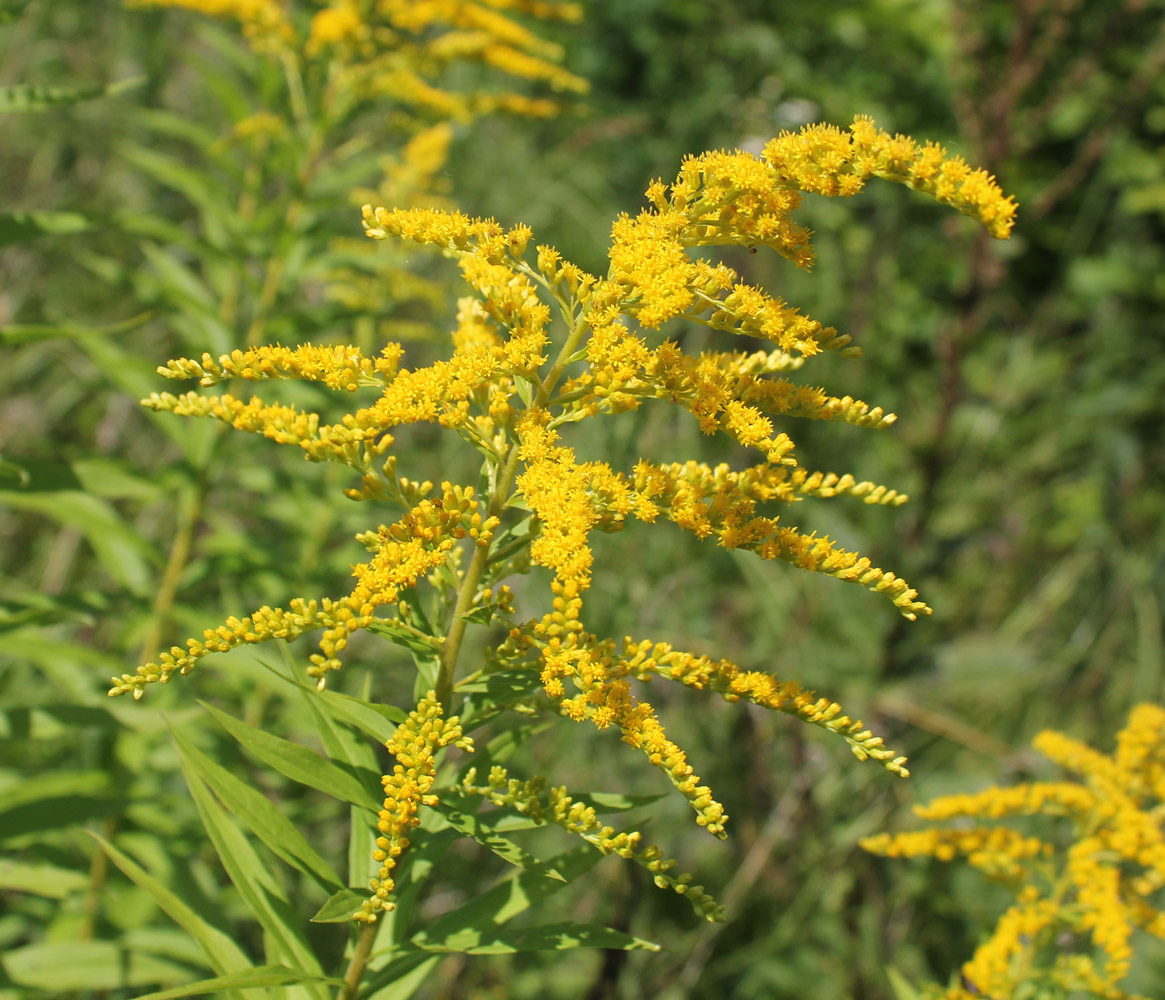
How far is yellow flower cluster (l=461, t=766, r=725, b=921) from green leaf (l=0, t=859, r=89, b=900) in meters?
1.46

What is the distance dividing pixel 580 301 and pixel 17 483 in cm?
152

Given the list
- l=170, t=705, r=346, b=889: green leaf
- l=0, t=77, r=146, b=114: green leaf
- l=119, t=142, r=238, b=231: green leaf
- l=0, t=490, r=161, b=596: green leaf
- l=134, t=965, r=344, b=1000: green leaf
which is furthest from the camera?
l=119, t=142, r=238, b=231: green leaf

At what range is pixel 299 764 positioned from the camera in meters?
1.49

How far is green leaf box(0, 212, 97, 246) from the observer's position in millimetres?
2275

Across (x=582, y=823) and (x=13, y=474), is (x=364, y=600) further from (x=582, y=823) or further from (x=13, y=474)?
(x=13, y=474)

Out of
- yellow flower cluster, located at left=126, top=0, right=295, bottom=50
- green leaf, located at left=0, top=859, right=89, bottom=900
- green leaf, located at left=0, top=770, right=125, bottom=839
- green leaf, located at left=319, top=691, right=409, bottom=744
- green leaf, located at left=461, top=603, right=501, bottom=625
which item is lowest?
green leaf, located at left=0, top=859, right=89, bottom=900

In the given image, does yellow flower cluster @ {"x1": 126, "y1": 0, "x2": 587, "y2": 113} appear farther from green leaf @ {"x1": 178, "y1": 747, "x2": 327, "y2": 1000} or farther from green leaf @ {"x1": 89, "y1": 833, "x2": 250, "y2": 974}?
green leaf @ {"x1": 89, "y1": 833, "x2": 250, "y2": 974}

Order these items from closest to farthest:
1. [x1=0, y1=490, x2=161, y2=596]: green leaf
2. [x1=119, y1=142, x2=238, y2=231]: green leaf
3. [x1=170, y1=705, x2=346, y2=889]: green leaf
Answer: [x1=170, y1=705, x2=346, y2=889]: green leaf < [x1=0, y1=490, x2=161, y2=596]: green leaf < [x1=119, y1=142, x2=238, y2=231]: green leaf

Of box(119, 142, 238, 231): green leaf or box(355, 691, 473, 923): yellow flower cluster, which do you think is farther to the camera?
box(119, 142, 238, 231): green leaf

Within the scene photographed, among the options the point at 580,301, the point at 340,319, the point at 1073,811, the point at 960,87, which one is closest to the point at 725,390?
the point at 580,301

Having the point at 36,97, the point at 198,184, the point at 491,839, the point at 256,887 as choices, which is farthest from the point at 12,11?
the point at 491,839

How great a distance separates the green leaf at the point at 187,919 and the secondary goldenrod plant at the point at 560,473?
0.88 ft

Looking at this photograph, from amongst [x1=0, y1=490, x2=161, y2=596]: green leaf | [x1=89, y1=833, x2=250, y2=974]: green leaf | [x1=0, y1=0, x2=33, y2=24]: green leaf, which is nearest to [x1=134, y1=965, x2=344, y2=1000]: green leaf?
[x1=89, y1=833, x2=250, y2=974]: green leaf

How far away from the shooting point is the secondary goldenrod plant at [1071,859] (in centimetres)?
207
